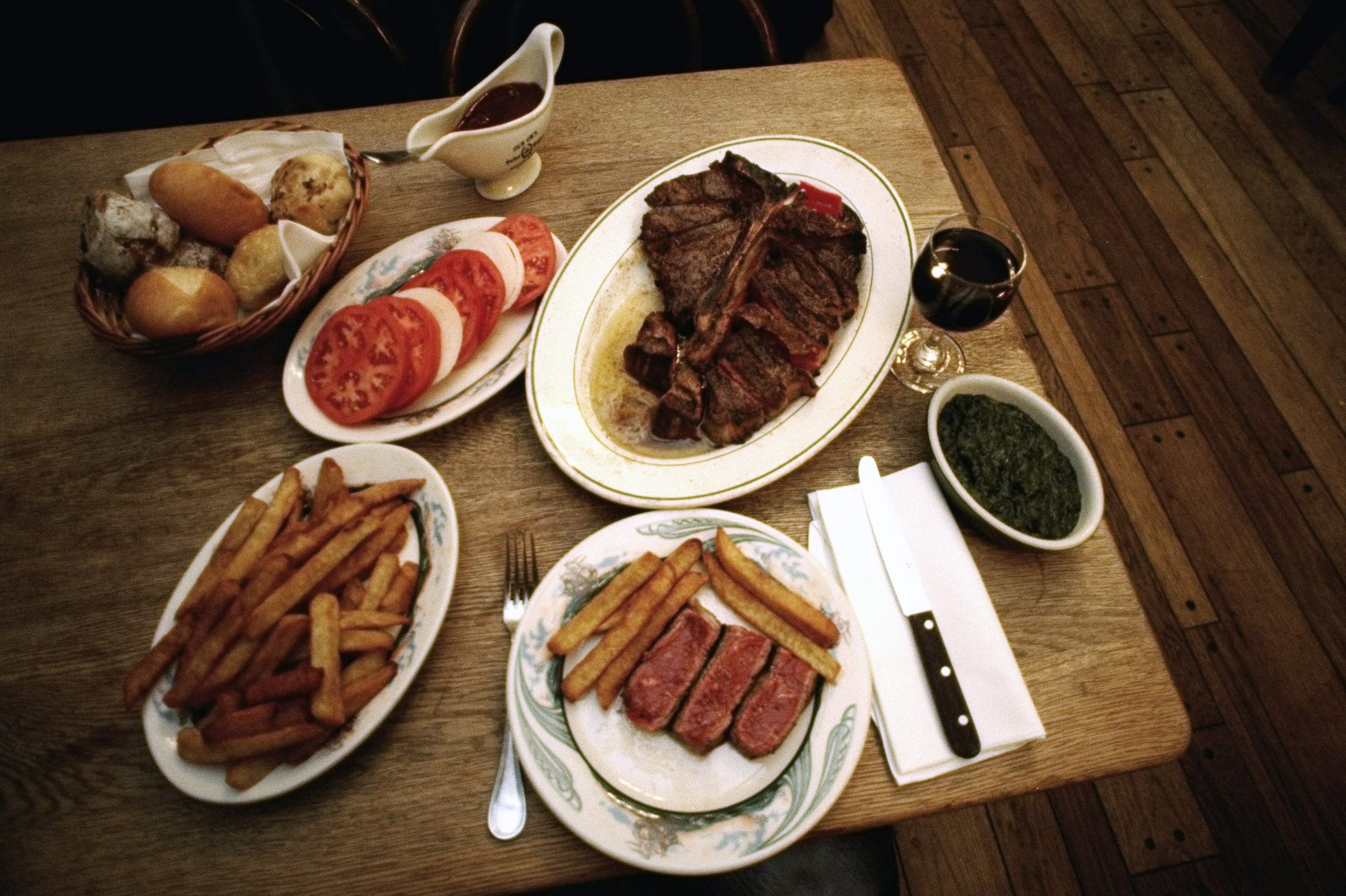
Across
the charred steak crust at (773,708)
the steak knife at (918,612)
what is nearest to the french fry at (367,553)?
the charred steak crust at (773,708)

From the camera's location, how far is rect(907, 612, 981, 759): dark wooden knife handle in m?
1.33

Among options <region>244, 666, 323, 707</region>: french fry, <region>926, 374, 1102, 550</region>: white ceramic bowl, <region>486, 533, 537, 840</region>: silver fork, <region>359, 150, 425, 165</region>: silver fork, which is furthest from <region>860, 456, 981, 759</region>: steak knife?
<region>359, 150, 425, 165</region>: silver fork

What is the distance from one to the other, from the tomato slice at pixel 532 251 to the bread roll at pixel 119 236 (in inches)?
32.3

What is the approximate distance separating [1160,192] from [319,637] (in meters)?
4.64

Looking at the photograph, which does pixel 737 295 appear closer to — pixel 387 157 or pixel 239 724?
pixel 387 157

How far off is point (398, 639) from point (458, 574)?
0.62 feet

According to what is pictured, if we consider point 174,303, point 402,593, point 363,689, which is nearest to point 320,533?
point 402,593

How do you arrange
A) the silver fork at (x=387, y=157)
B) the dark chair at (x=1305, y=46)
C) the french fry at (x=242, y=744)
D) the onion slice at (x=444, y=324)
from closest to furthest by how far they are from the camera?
the french fry at (x=242, y=744) < the onion slice at (x=444, y=324) < the silver fork at (x=387, y=157) < the dark chair at (x=1305, y=46)

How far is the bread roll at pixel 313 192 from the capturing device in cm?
182

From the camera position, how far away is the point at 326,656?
131 centimetres

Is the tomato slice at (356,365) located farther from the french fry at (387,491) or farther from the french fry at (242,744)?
the french fry at (242,744)

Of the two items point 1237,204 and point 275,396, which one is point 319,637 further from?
point 1237,204

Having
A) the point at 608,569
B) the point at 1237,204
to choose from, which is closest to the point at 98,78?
the point at 608,569

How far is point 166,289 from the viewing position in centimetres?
159
